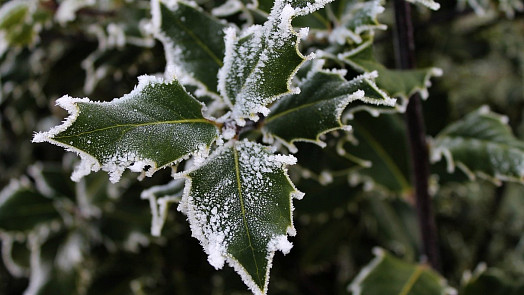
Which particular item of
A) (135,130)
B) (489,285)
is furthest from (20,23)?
(489,285)

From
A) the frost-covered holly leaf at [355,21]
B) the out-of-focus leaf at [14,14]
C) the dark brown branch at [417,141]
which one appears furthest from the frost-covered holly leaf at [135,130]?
the out-of-focus leaf at [14,14]

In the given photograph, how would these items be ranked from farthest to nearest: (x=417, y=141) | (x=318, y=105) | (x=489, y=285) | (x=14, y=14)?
(x=14, y=14) → (x=489, y=285) → (x=417, y=141) → (x=318, y=105)

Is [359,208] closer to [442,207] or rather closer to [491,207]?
[442,207]

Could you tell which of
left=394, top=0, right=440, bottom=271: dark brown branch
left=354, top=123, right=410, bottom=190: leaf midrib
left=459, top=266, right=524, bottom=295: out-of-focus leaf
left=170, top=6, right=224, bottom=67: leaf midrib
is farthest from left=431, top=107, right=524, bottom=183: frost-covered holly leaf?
left=170, top=6, right=224, bottom=67: leaf midrib

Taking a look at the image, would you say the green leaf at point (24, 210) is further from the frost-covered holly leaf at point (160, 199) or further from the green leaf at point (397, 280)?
the green leaf at point (397, 280)

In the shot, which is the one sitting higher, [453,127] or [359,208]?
[453,127]

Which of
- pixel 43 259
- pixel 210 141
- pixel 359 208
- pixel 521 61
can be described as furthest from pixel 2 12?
pixel 521 61

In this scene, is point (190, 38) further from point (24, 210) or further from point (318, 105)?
point (24, 210)
